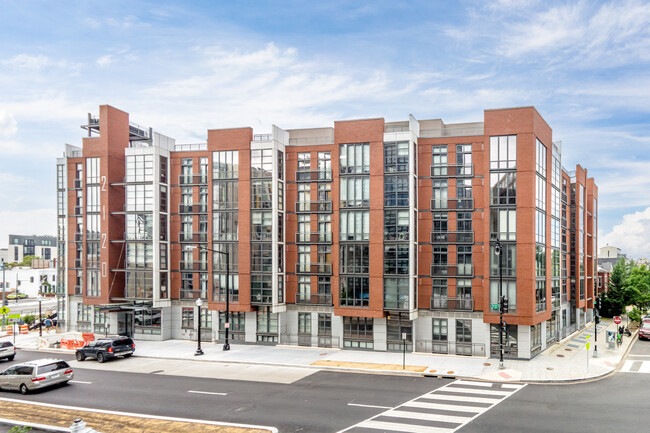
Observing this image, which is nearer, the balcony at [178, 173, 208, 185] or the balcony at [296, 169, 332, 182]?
the balcony at [296, 169, 332, 182]

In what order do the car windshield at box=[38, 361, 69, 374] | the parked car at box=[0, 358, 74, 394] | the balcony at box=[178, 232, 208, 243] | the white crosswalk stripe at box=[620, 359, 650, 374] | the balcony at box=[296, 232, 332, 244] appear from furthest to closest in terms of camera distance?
the balcony at box=[178, 232, 208, 243] < the balcony at box=[296, 232, 332, 244] < the white crosswalk stripe at box=[620, 359, 650, 374] < the car windshield at box=[38, 361, 69, 374] < the parked car at box=[0, 358, 74, 394]

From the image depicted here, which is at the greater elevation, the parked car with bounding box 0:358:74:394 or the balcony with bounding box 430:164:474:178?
the balcony with bounding box 430:164:474:178

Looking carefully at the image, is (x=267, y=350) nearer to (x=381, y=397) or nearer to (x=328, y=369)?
(x=328, y=369)

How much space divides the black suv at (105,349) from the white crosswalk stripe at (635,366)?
111 ft

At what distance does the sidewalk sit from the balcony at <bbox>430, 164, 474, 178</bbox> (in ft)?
43.5

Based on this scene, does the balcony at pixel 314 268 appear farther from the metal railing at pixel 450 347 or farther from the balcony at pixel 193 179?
the balcony at pixel 193 179

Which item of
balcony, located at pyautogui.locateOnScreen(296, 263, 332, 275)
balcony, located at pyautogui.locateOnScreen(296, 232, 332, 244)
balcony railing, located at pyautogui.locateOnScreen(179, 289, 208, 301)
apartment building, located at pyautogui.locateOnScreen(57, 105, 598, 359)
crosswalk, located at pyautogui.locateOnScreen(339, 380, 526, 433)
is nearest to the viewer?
crosswalk, located at pyautogui.locateOnScreen(339, 380, 526, 433)

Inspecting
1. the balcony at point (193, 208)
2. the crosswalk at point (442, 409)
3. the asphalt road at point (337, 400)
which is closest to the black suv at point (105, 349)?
the asphalt road at point (337, 400)

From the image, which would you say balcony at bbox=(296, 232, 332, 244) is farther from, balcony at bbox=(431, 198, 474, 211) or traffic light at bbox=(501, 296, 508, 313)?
traffic light at bbox=(501, 296, 508, 313)

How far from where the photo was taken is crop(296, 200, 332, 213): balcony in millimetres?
38750

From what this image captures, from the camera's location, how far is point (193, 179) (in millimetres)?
42594

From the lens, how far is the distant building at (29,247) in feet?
484

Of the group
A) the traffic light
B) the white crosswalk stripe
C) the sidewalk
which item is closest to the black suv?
the sidewalk

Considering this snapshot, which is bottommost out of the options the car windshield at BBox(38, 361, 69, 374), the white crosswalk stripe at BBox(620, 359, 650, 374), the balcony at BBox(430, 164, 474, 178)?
the white crosswalk stripe at BBox(620, 359, 650, 374)
